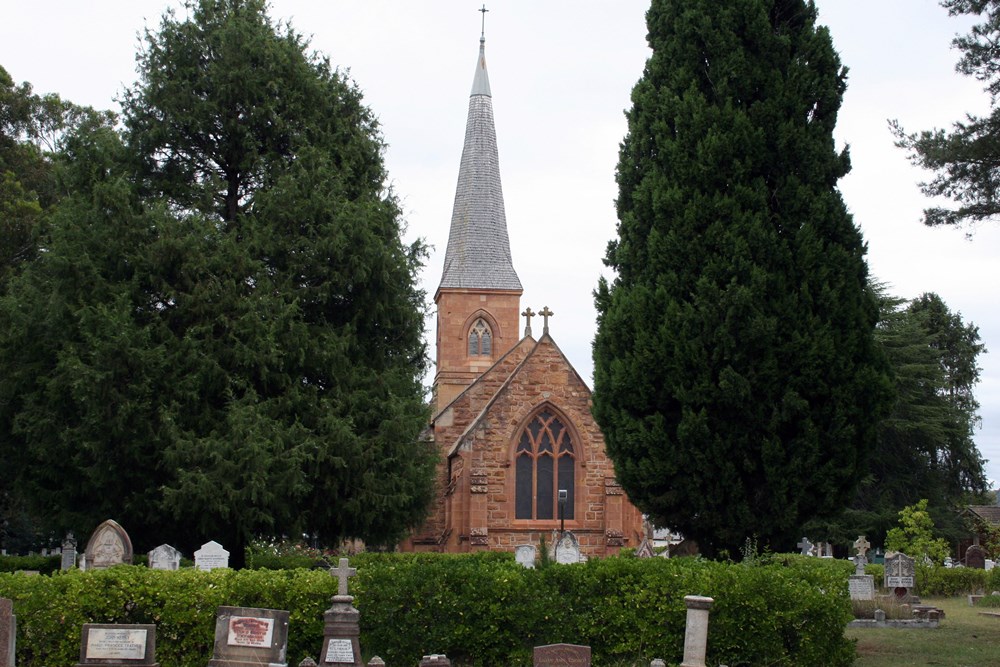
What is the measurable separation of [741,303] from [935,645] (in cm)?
572

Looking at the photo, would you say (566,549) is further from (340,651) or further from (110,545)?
(340,651)

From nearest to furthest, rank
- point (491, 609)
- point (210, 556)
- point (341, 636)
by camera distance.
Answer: point (341, 636), point (491, 609), point (210, 556)

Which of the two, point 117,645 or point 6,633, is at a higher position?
point 6,633

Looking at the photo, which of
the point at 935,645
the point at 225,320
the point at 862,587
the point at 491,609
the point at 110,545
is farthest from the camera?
the point at 862,587

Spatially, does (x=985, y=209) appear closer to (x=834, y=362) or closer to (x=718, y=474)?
(x=834, y=362)

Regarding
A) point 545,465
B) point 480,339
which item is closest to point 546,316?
point 545,465

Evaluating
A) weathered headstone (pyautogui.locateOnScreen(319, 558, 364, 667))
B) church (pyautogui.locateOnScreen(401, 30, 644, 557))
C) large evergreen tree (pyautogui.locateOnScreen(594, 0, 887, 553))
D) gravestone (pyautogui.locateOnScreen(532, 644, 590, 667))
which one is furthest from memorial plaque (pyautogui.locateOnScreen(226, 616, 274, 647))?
church (pyautogui.locateOnScreen(401, 30, 644, 557))

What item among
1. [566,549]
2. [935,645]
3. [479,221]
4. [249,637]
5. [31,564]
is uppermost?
[479,221]

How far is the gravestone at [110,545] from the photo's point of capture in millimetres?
15609

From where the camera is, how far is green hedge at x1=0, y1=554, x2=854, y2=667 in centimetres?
1209

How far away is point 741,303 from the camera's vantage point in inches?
574

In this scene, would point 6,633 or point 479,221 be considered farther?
point 479,221

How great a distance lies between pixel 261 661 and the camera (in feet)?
37.1

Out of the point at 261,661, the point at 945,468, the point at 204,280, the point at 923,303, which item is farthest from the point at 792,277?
the point at 923,303
